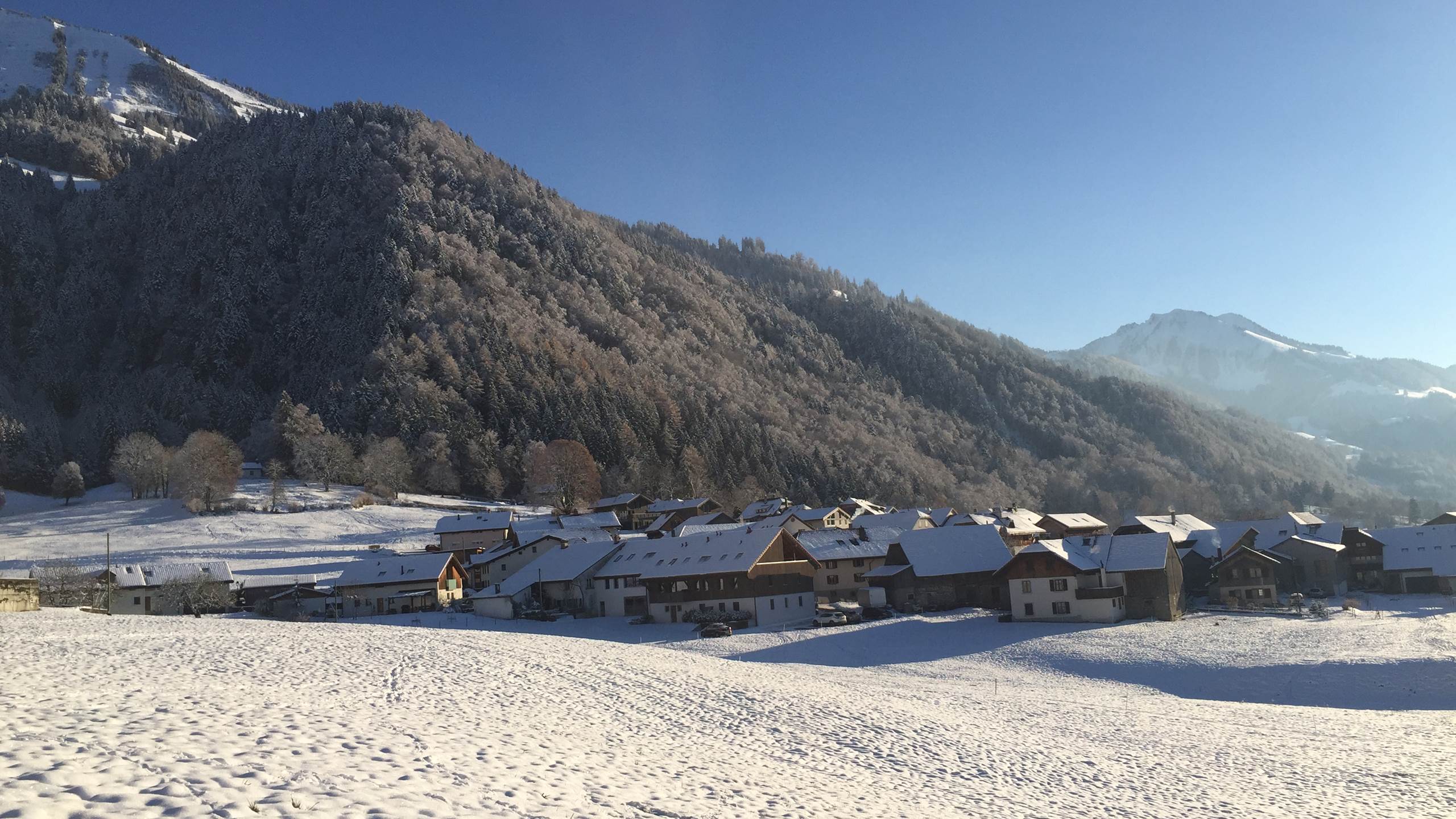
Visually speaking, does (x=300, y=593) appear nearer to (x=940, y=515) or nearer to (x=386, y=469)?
(x=386, y=469)

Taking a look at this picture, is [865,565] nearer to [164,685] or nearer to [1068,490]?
[164,685]

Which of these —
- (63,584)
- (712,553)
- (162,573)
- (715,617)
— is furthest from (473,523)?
(715,617)

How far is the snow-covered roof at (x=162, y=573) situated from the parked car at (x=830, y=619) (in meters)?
41.1

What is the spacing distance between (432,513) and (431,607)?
114ft

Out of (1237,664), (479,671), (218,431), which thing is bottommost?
(1237,664)

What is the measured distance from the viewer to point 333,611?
202 ft

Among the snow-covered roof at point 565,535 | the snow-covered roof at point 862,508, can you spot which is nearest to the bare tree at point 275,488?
the snow-covered roof at point 565,535

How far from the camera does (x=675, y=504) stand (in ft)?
344

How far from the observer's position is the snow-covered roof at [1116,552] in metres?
51.7

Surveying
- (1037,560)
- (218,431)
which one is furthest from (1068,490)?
(218,431)

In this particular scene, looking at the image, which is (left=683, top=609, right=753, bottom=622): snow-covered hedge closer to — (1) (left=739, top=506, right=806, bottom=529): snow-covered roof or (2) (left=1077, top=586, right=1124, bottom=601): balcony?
(1) (left=739, top=506, right=806, bottom=529): snow-covered roof

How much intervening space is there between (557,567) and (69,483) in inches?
3083

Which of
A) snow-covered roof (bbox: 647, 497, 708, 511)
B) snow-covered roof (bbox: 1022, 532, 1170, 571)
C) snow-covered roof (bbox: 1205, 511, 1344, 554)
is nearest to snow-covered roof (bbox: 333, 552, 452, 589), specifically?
snow-covered roof (bbox: 647, 497, 708, 511)

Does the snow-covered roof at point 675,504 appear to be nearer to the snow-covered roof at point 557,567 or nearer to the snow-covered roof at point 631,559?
the snow-covered roof at point 557,567
